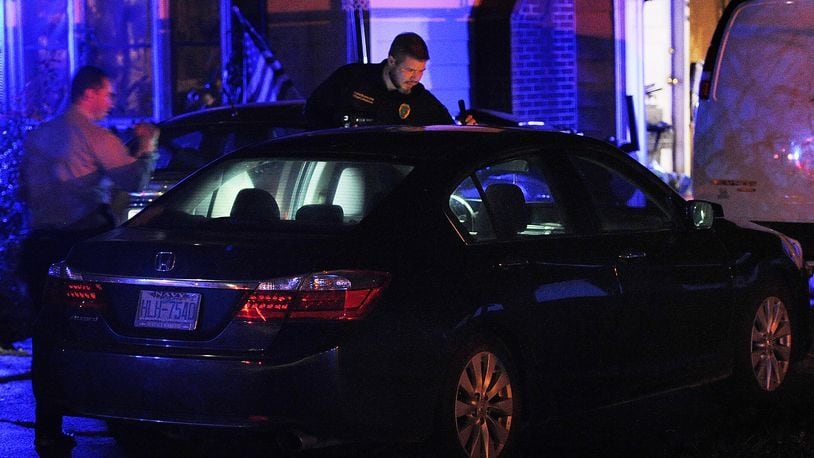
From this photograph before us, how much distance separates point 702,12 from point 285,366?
1577cm

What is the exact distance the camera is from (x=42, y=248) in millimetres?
8805

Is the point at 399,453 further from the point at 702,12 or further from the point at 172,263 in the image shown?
the point at 702,12

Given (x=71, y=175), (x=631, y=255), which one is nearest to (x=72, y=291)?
(x=631, y=255)

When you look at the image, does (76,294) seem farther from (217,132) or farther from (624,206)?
(217,132)

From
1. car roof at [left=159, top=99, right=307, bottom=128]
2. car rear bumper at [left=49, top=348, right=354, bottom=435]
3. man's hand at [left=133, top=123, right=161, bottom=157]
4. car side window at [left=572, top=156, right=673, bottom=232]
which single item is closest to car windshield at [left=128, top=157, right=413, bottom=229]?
car rear bumper at [left=49, top=348, right=354, bottom=435]

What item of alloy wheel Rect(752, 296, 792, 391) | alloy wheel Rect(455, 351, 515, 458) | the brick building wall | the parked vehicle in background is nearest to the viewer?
alloy wheel Rect(455, 351, 515, 458)

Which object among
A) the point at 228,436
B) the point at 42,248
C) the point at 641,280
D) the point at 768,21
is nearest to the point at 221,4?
the point at 768,21

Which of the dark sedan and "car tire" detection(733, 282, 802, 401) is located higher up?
the dark sedan

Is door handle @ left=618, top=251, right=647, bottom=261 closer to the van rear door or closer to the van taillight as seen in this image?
the van rear door

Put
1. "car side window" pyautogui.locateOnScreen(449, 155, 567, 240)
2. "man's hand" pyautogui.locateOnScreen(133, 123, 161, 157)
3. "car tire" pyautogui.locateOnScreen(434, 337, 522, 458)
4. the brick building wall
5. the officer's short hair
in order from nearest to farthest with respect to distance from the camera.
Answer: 1. "car tire" pyautogui.locateOnScreen(434, 337, 522, 458)
2. "car side window" pyautogui.locateOnScreen(449, 155, 567, 240)
3. "man's hand" pyautogui.locateOnScreen(133, 123, 161, 157)
4. the officer's short hair
5. the brick building wall

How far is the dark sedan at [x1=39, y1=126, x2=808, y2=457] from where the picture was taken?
5.64m

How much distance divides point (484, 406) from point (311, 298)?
916mm

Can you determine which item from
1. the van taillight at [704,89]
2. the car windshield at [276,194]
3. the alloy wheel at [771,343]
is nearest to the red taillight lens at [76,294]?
the car windshield at [276,194]

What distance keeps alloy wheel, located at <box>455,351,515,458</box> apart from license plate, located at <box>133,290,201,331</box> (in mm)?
1021
